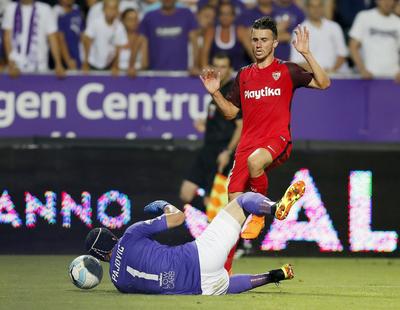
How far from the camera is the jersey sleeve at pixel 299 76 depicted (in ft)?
35.6

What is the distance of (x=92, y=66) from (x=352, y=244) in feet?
15.0

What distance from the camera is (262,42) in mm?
10836

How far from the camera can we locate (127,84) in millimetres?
15469

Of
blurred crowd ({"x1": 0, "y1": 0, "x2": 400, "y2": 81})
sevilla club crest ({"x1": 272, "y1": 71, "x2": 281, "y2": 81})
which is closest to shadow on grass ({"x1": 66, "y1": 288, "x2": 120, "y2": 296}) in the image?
sevilla club crest ({"x1": 272, "y1": 71, "x2": 281, "y2": 81})

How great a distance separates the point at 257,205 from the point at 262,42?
1.93 metres

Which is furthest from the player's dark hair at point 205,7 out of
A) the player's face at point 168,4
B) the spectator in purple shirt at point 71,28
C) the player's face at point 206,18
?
the spectator in purple shirt at point 71,28

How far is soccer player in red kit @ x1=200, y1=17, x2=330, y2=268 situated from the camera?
10812 millimetres

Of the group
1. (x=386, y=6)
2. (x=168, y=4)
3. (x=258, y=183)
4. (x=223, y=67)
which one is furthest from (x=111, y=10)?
(x=258, y=183)

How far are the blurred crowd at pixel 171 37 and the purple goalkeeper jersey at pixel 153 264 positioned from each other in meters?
6.09

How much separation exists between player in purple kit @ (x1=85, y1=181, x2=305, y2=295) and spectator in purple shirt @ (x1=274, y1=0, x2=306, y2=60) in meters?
6.37

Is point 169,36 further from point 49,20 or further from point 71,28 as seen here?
point 49,20

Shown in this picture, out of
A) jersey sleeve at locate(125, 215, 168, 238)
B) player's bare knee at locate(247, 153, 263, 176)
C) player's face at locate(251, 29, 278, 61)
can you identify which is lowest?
jersey sleeve at locate(125, 215, 168, 238)

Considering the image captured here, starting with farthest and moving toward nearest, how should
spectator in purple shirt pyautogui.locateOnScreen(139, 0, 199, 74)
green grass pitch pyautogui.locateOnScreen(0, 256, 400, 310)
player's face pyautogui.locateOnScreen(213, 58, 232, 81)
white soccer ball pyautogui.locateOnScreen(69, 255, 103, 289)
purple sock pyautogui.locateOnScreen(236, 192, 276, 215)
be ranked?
spectator in purple shirt pyautogui.locateOnScreen(139, 0, 199, 74) < player's face pyautogui.locateOnScreen(213, 58, 232, 81) < white soccer ball pyautogui.locateOnScreen(69, 255, 103, 289) < purple sock pyautogui.locateOnScreen(236, 192, 276, 215) < green grass pitch pyautogui.locateOnScreen(0, 256, 400, 310)

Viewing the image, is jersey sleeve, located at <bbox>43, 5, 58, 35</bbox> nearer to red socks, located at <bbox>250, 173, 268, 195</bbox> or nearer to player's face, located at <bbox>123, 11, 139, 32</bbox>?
player's face, located at <bbox>123, 11, 139, 32</bbox>
